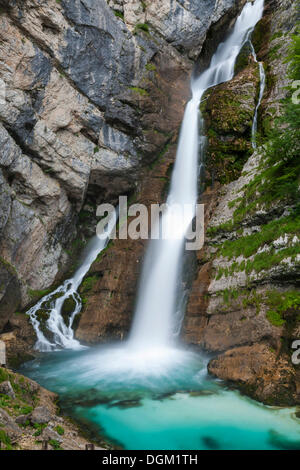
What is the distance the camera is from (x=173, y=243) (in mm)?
17203

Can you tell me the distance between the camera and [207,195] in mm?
17344

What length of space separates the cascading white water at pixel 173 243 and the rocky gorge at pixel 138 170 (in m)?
0.77

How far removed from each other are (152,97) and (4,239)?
14.0 metres

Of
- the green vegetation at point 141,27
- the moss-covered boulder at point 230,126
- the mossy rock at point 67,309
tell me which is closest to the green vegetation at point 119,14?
the green vegetation at point 141,27

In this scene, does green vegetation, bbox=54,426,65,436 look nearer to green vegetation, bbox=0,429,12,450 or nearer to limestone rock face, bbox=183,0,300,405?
green vegetation, bbox=0,429,12,450

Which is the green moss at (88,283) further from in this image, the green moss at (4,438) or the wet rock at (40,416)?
the green moss at (4,438)

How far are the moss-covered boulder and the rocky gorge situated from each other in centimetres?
8

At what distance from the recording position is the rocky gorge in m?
10.6

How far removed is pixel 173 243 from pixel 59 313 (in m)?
7.13

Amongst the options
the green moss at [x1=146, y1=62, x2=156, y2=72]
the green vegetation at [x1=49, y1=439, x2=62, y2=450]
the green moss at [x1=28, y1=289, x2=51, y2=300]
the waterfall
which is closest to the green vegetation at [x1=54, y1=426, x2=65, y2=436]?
the green vegetation at [x1=49, y1=439, x2=62, y2=450]

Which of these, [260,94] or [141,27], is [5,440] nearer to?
[260,94]

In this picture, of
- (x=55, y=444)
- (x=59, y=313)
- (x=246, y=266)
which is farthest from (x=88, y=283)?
(x=55, y=444)

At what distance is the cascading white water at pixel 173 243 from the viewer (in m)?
15.2

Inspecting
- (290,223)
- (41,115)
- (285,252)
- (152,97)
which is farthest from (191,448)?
(152,97)
